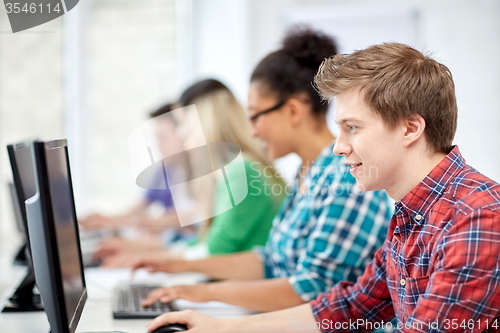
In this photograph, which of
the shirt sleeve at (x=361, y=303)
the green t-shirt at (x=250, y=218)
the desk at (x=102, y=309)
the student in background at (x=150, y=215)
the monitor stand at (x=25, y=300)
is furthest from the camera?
the student in background at (x=150, y=215)

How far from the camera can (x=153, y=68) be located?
3486mm

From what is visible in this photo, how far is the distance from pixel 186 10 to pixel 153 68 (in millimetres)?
530

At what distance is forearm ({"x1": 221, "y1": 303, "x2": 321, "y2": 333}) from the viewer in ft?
3.17

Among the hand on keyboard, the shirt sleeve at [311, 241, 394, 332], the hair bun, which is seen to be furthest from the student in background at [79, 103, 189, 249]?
the shirt sleeve at [311, 241, 394, 332]

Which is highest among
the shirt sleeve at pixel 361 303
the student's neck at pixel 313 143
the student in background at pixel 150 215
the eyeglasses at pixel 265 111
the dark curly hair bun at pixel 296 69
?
the dark curly hair bun at pixel 296 69

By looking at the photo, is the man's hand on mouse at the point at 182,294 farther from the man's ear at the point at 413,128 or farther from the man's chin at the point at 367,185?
the man's ear at the point at 413,128

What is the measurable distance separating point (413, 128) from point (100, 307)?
98 centimetres

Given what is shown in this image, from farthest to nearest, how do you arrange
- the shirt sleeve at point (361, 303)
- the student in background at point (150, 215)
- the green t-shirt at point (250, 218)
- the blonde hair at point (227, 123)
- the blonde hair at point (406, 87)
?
the student in background at point (150, 215) → the blonde hair at point (227, 123) → the green t-shirt at point (250, 218) → the shirt sleeve at point (361, 303) → the blonde hair at point (406, 87)

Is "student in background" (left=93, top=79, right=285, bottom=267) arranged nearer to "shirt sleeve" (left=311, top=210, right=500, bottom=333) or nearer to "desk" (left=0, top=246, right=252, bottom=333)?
"desk" (left=0, top=246, right=252, bottom=333)

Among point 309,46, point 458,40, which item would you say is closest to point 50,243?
point 309,46

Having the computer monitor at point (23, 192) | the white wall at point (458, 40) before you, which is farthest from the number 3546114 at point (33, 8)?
the white wall at point (458, 40)

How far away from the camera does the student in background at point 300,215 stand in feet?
3.70

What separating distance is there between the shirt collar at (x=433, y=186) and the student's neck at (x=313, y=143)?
59 cm

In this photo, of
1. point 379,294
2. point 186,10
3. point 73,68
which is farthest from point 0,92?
point 379,294
